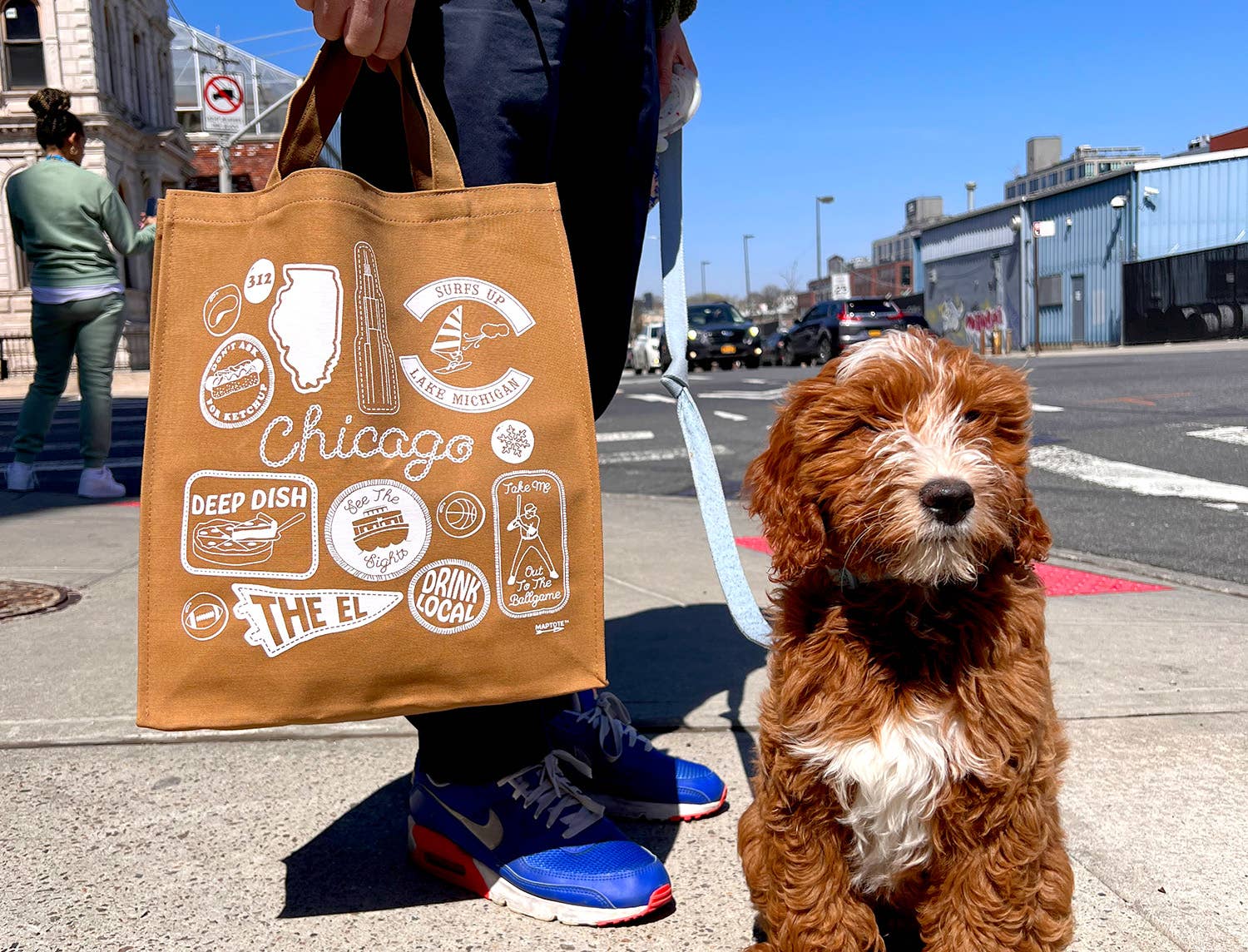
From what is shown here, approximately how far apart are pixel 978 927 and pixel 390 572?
1157 mm

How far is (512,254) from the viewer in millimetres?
1922

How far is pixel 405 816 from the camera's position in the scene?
248cm

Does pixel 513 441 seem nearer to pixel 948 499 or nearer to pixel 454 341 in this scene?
pixel 454 341

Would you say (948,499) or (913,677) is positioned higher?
(948,499)

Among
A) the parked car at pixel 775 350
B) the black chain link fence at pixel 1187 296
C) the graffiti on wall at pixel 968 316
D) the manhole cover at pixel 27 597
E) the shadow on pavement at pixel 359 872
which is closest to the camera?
the shadow on pavement at pixel 359 872

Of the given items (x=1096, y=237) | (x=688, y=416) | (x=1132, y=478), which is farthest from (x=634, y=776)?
(x=1096, y=237)

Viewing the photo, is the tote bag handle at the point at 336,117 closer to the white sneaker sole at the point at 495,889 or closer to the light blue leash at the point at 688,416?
the light blue leash at the point at 688,416

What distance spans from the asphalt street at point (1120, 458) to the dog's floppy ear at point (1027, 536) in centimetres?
36

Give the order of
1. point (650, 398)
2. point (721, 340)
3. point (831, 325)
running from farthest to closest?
point (721, 340) < point (831, 325) < point (650, 398)

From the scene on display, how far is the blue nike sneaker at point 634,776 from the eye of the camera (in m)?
2.48

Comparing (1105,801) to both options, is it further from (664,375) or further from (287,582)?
(287,582)

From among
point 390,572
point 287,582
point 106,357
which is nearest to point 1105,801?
point 390,572

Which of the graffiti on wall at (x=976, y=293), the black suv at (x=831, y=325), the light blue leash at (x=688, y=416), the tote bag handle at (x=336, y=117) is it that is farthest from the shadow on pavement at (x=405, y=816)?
the graffiti on wall at (x=976, y=293)

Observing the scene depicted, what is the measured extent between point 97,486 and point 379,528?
247 inches
